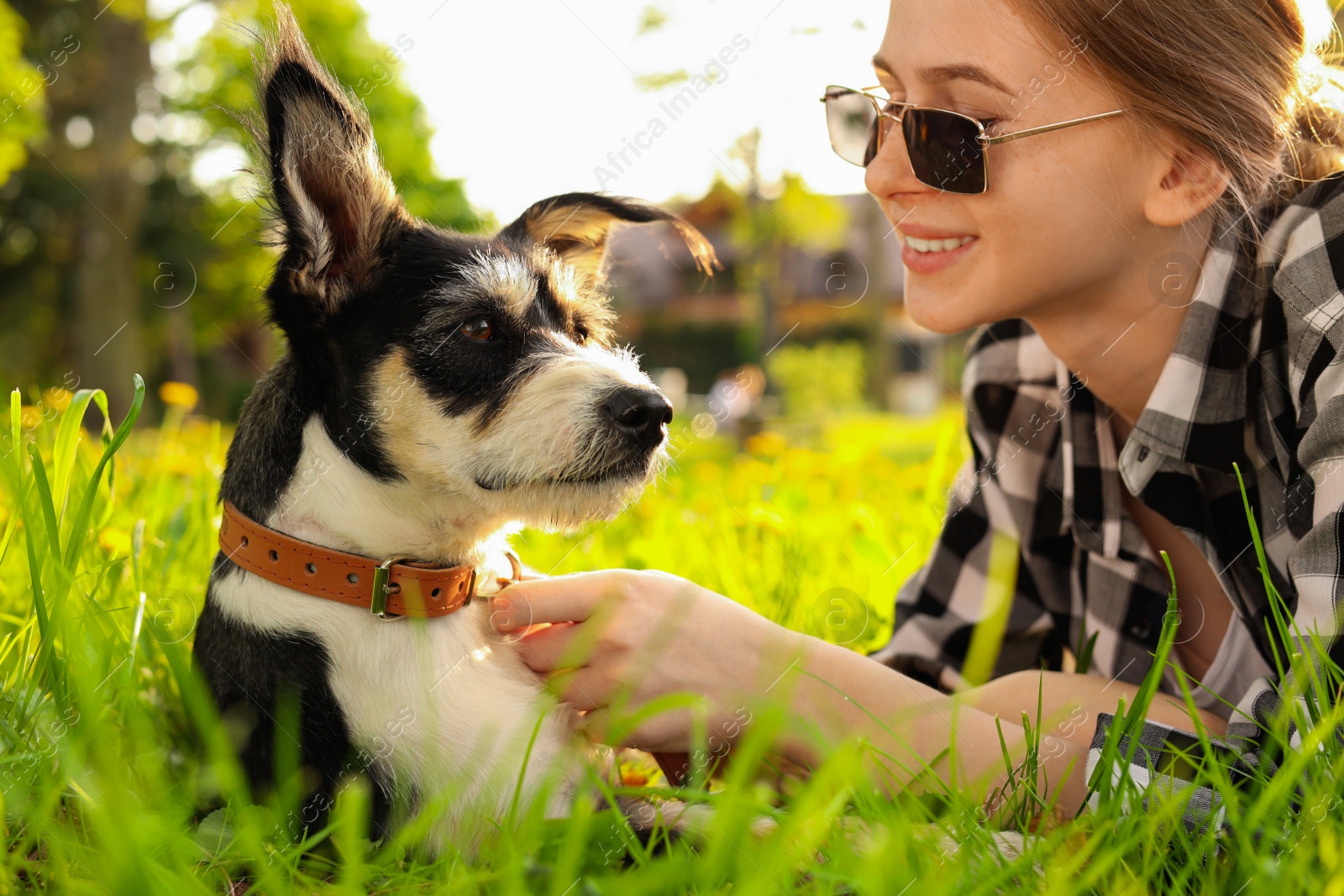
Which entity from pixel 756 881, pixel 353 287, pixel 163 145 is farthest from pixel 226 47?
pixel 756 881

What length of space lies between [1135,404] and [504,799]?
1.94 meters

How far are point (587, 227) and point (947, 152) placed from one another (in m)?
0.98

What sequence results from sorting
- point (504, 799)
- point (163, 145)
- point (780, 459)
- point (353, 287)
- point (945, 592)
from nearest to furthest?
1. point (504, 799)
2. point (353, 287)
3. point (945, 592)
4. point (780, 459)
5. point (163, 145)

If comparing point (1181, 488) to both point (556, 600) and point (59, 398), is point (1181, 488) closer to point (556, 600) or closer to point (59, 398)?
point (556, 600)

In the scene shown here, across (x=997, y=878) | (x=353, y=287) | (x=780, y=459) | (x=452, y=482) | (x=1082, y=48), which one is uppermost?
(x=1082, y=48)

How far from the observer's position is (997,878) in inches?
48.1

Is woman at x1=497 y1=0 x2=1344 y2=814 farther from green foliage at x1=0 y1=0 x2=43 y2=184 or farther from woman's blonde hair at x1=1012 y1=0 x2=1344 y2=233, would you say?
green foliage at x1=0 y1=0 x2=43 y2=184

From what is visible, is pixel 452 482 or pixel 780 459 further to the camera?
pixel 780 459

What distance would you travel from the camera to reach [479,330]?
2.17m

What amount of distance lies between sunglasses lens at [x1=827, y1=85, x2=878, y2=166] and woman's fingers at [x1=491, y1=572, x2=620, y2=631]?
151 cm

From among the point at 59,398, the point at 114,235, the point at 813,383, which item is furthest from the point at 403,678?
the point at 813,383

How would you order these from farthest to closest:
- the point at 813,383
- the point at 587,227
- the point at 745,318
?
the point at 745,318 < the point at 813,383 < the point at 587,227

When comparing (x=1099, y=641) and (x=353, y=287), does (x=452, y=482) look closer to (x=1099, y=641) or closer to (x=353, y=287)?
(x=353, y=287)

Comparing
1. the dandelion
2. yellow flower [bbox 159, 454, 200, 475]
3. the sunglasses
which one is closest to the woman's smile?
the sunglasses
